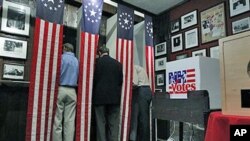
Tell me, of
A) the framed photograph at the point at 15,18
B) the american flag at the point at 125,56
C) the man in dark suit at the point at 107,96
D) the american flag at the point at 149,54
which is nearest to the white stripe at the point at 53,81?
the man in dark suit at the point at 107,96

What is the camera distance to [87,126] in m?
3.15

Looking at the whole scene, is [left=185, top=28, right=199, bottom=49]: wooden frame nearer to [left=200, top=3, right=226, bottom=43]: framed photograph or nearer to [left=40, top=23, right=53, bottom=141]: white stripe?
[left=200, top=3, right=226, bottom=43]: framed photograph

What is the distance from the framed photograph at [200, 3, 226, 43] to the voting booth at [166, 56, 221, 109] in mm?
2487

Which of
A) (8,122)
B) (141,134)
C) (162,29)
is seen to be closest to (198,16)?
(162,29)

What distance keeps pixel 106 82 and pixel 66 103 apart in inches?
24.7

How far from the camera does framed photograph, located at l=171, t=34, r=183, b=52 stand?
4.98 meters

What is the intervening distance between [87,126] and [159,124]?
6.95ft

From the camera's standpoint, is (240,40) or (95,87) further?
(95,87)

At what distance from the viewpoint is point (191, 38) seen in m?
4.72

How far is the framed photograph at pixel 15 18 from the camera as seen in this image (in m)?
3.31

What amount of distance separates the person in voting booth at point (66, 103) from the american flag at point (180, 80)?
1.61 meters

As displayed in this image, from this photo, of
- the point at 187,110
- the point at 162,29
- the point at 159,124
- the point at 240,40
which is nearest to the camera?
the point at 240,40

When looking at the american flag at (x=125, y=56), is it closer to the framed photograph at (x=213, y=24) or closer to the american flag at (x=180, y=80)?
the framed photograph at (x=213, y=24)

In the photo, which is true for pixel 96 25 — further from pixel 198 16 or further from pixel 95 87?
pixel 198 16
